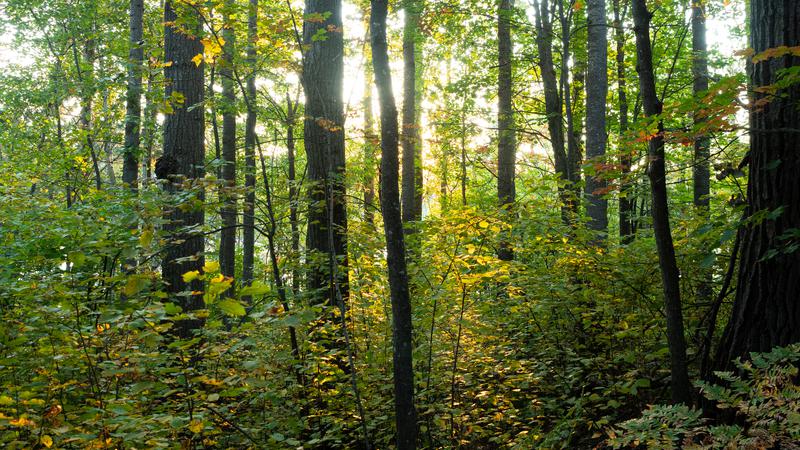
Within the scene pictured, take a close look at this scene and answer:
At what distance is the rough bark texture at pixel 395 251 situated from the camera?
4512 mm

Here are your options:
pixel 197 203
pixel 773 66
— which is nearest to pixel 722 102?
pixel 773 66

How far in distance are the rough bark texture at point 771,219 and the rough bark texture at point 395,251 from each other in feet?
7.54

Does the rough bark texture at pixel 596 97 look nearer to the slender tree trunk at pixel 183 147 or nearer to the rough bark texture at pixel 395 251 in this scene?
the rough bark texture at pixel 395 251

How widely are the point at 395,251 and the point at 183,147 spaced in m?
4.83

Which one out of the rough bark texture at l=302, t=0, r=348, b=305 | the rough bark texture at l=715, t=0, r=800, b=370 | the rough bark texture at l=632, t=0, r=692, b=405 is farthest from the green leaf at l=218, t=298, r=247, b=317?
the rough bark texture at l=715, t=0, r=800, b=370

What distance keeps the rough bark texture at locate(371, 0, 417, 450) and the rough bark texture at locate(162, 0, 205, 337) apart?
148 inches

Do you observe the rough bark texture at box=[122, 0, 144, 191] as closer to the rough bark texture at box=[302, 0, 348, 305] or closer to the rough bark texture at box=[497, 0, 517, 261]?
the rough bark texture at box=[302, 0, 348, 305]

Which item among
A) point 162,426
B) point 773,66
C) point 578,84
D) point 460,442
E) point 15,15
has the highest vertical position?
point 15,15

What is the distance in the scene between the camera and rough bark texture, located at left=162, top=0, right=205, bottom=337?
7.79 m

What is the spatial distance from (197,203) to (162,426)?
1737mm

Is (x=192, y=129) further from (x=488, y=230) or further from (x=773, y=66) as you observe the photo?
(x=773, y=66)

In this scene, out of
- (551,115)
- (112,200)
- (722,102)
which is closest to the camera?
(722,102)

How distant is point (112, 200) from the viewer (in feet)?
24.2

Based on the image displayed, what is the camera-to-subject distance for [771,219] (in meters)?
3.62
